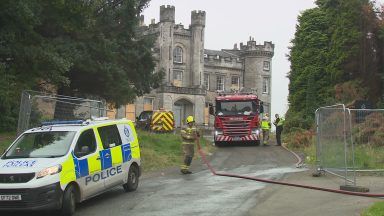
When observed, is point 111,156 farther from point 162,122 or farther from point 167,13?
point 167,13

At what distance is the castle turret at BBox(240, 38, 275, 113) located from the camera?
95.1m

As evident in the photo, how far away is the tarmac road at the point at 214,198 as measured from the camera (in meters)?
12.0

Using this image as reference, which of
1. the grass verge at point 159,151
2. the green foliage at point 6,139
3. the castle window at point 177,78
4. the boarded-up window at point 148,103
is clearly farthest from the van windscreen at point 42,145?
the castle window at point 177,78

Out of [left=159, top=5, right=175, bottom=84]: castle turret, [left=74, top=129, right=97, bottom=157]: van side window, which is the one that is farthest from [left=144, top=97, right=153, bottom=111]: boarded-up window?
[left=74, top=129, right=97, bottom=157]: van side window

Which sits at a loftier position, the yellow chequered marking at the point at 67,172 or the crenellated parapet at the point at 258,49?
the crenellated parapet at the point at 258,49

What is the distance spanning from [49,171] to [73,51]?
57.1 ft

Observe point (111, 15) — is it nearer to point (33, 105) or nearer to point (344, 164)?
point (33, 105)

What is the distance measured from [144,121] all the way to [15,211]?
33.6 meters

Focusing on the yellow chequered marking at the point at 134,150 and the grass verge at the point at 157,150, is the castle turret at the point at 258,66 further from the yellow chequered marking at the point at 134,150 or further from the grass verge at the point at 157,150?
the yellow chequered marking at the point at 134,150

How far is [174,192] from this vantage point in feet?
48.7

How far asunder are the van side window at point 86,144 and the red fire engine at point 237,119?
19234 millimetres

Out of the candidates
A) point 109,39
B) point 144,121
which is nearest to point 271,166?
point 109,39

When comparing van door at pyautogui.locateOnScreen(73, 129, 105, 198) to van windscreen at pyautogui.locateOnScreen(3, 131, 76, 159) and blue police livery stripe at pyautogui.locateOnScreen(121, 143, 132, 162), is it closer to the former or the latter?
van windscreen at pyautogui.locateOnScreen(3, 131, 76, 159)

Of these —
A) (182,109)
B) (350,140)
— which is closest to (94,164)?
(350,140)
